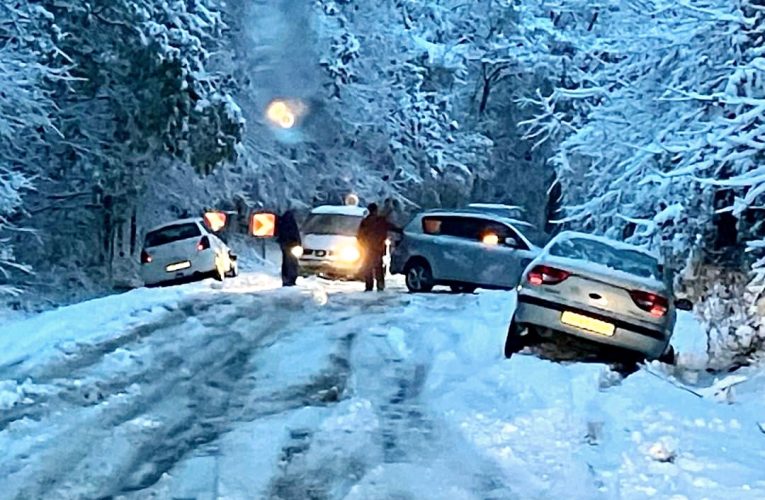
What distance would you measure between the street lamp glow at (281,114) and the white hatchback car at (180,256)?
35.5 ft

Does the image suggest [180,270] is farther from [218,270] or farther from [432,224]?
[432,224]

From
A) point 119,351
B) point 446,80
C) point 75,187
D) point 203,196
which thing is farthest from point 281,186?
point 119,351

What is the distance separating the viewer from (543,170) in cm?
4647

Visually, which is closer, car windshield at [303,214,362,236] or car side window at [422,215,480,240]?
car side window at [422,215,480,240]

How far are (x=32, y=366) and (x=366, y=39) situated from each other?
94.1 feet

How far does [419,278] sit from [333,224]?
3.29 m

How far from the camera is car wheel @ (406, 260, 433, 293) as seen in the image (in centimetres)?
2400

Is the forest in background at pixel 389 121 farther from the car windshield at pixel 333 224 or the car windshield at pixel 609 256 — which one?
the car windshield at pixel 333 224

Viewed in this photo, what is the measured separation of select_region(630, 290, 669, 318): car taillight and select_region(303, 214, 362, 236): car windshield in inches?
538

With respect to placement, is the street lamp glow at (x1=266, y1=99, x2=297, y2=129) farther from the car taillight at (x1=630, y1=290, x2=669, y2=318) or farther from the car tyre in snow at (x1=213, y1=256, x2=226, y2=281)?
the car taillight at (x1=630, y1=290, x2=669, y2=318)

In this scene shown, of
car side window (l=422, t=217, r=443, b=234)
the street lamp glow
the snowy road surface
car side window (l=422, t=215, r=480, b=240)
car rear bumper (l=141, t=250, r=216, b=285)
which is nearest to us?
the snowy road surface

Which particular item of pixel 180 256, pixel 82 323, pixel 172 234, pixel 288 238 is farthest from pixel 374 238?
pixel 82 323

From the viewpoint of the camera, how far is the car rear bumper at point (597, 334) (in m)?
13.1

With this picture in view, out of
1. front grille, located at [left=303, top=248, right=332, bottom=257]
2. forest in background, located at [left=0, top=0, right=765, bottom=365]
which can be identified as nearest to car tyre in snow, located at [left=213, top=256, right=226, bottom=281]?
front grille, located at [left=303, top=248, right=332, bottom=257]
